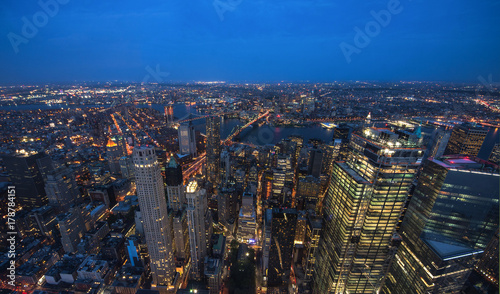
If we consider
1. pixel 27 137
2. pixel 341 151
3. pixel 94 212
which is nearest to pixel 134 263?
pixel 94 212

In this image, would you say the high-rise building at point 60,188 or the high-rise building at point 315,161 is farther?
the high-rise building at point 315,161

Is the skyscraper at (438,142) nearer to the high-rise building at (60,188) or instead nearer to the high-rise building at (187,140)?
the high-rise building at (187,140)

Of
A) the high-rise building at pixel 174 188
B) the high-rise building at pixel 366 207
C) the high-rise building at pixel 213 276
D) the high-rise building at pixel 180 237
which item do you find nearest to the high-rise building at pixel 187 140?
the high-rise building at pixel 174 188

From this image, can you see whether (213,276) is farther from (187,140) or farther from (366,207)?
(187,140)

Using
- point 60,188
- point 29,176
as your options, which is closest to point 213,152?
point 60,188

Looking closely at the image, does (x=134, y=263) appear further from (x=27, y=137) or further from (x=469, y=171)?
(x=27, y=137)

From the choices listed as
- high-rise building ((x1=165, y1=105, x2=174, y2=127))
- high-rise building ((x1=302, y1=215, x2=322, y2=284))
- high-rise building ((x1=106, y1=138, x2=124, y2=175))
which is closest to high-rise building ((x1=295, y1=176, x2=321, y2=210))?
high-rise building ((x1=302, y1=215, x2=322, y2=284))
